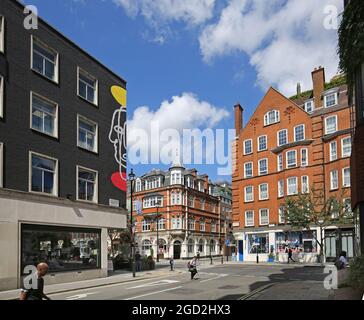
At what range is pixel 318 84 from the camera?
49844 mm

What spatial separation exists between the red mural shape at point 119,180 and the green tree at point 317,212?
18.8m

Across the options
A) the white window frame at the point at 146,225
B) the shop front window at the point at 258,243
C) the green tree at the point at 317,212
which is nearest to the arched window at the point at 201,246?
the white window frame at the point at 146,225

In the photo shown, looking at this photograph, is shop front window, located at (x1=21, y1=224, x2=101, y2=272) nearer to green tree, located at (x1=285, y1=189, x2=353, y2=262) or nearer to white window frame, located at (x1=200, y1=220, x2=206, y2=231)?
green tree, located at (x1=285, y1=189, x2=353, y2=262)

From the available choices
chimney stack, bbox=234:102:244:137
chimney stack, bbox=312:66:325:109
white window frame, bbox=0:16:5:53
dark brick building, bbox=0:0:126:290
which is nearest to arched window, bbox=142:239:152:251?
chimney stack, bbox=234:102:244:137

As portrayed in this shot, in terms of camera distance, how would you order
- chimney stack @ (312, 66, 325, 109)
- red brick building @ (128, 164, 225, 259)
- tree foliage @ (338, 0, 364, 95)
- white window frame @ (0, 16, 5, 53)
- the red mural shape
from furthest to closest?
1. red brick building @ (128, 164, 225, 259)
2. chimney stack @ (312, 66, 325, 109)
3. the red mural shape
4. white window frame @ (0, 16, 5, 53)
5. tree foliage @ (338, 0, 364, 95)

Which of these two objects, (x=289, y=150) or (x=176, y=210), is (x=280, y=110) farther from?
(x=176, y=210)

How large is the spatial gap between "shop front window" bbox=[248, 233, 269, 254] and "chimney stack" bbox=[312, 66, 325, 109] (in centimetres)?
1702

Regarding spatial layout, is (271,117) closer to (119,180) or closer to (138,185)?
(119,180)

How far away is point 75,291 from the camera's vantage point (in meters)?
20.0

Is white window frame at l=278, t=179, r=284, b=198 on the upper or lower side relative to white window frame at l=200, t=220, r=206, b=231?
upper

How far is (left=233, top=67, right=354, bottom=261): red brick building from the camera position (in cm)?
4431

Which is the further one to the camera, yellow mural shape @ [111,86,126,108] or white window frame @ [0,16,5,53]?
yellow mural shape @ [111,86,126,108]

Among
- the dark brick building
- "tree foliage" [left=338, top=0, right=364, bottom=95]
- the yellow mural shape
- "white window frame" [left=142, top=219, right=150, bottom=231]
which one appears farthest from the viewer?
"white window frame" [left=142, top=219, right=150, bottom=231]

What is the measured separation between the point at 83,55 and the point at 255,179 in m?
31.4
